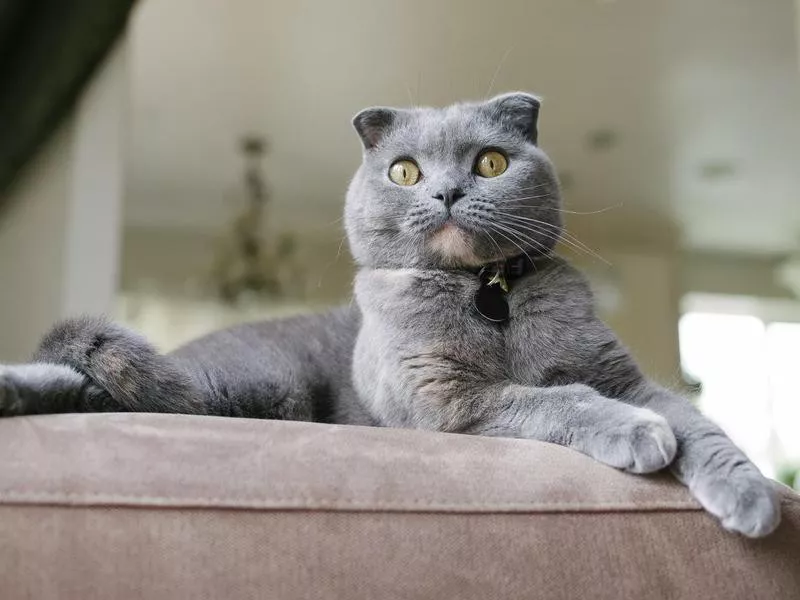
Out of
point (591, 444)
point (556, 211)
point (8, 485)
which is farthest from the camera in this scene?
point (556, 211)

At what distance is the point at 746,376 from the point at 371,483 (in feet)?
20.0

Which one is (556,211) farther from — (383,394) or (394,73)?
(394,73)

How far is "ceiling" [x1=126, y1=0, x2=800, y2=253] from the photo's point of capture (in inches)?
126

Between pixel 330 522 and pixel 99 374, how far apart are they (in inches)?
12.7

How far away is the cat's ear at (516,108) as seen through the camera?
1139 millimetres

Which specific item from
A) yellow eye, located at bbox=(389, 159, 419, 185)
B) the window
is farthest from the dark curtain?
the window

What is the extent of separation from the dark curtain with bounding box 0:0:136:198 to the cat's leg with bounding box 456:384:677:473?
1596mm

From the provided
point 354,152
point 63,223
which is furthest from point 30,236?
point 354,152

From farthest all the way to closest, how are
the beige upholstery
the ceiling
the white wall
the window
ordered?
the window < the ceiling < the white wall < the beige upholstery

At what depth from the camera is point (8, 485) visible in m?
0.63

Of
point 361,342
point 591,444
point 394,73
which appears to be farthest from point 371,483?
point 394,73

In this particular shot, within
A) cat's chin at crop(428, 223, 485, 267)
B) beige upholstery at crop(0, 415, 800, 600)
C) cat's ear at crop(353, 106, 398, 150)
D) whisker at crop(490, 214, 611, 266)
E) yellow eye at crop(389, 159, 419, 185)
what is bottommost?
beige upholstery at crop(0, 415, 800, 600)

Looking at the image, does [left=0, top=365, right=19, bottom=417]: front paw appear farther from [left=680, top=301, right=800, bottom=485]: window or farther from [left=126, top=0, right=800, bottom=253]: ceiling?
[left=680, top=301, right=800, bottom=485]: window

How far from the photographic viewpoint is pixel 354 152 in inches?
179
